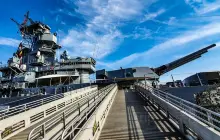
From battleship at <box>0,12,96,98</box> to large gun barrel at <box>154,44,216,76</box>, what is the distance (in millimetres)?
22150

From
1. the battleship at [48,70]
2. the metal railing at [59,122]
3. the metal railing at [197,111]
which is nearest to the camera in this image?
the metal railing at [197,111]

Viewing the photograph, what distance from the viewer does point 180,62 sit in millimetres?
50062

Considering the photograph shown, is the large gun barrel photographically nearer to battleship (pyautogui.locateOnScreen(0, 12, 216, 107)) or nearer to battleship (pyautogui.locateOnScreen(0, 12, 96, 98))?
battleship (pyautogui.locateOnScreen(0, 12, 216, 107))

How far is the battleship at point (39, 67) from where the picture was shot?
46031 mm

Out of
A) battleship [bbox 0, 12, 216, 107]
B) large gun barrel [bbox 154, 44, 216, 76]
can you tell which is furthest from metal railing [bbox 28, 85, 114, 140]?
large gun barrel [bbox 154, 44, 216, 76]

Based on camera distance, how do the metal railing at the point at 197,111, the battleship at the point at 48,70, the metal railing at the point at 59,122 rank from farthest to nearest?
the battleship at the point at 48,70 < the metal railing at the point at 59,122 < the metal railing at the point at 197,111

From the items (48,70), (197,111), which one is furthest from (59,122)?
(48,70)

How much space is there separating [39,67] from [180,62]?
Result: 4534cm

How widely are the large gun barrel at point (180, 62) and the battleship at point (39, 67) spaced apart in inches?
872

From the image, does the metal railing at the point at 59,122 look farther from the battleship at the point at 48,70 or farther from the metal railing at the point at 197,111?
the battleship at the point at 48,70

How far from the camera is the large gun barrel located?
47.2 meters

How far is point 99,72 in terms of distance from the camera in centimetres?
4881

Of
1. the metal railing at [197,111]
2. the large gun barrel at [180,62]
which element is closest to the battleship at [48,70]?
the large gun barrel at [180,62]

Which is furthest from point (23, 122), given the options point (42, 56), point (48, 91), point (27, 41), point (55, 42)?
point (27, 41)
